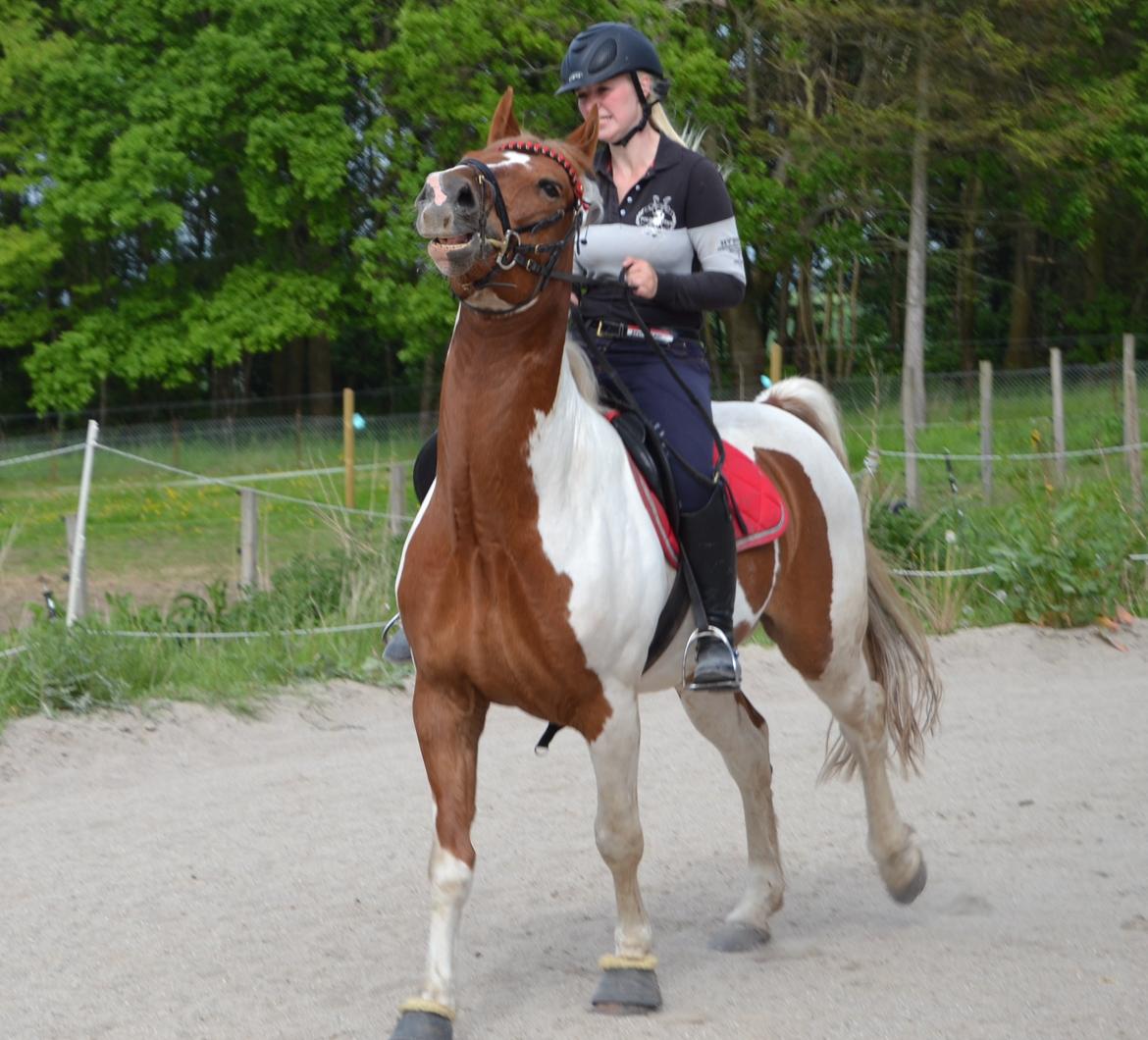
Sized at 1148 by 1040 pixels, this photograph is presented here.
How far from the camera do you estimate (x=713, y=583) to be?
4.64 meters

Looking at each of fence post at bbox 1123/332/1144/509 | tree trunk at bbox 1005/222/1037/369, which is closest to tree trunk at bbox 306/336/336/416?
tree trunk at bbox 1005/222/1037/369

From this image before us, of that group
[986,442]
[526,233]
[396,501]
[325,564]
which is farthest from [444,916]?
[986,442]

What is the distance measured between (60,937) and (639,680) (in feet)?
6.65

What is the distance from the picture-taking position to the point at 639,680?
465cm

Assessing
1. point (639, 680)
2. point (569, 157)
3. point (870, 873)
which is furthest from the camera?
point (870, 873)

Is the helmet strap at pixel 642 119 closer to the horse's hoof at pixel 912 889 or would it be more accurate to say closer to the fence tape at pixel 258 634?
the horse's hoof at pixel 912 889

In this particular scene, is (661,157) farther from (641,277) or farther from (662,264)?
(641,277)

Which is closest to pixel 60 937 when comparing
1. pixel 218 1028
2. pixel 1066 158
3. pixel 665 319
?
pixel 218 1028

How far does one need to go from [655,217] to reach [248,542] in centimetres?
591

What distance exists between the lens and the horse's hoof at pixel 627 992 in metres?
4.30

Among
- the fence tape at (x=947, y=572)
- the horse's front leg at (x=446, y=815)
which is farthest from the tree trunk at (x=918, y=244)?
the horse's front leg at (x=446, y=815)

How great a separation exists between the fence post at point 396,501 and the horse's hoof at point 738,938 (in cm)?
584

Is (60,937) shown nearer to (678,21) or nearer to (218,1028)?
(218,1028)

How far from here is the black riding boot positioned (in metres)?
4.57
